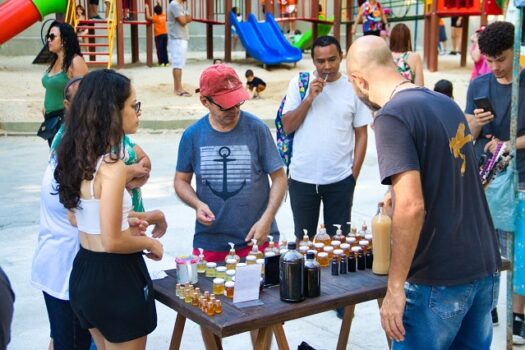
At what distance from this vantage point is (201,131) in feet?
12.8

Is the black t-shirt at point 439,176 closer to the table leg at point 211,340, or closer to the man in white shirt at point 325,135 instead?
the table leg at point 211,340

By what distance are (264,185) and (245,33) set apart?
1616 centimetres

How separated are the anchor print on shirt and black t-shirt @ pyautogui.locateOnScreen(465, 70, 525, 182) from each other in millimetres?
1631

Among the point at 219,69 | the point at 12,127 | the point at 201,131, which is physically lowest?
the point at 12,127

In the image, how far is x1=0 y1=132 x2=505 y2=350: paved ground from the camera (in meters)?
4.64

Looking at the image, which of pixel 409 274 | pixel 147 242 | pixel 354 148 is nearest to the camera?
pixel 409 274

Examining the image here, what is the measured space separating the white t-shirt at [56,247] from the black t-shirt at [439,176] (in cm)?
144

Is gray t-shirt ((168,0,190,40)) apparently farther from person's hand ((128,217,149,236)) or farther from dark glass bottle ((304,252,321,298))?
dark glass bottle ((304,252,321,298))

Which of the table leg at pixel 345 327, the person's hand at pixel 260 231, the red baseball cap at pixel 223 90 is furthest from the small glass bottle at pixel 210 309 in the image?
the table leg at pixel 345 327

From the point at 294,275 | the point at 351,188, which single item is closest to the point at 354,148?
the point at 351,188

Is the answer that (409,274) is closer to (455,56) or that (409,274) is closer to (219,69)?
(219,69)

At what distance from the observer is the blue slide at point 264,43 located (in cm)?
1936

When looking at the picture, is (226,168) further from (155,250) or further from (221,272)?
(155,250)

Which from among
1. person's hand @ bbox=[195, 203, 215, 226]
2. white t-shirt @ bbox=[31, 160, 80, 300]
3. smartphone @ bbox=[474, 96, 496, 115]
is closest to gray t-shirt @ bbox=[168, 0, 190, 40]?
smartphone @ bbox=[474, 96, 496, 115]
